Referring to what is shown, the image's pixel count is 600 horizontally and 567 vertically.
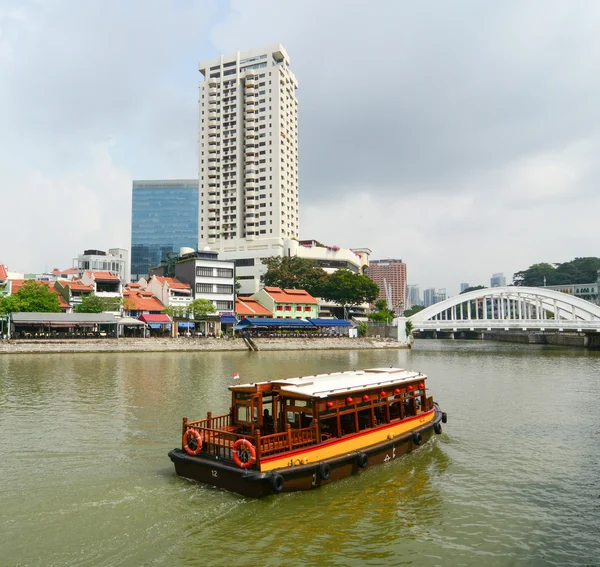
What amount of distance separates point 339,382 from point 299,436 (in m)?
2.57

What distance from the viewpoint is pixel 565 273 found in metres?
133

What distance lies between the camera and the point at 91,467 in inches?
523

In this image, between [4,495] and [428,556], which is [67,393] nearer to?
[4,495]

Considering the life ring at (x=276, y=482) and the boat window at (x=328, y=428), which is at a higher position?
the boat window at (x=328, y=428)

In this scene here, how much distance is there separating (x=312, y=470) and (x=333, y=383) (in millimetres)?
2889

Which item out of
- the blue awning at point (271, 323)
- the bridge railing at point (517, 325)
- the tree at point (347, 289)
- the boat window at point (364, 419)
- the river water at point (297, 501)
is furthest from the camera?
the tree at point (347, 289)

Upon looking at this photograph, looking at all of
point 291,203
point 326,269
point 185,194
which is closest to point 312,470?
point 326,269

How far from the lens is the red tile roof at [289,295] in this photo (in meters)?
74.2

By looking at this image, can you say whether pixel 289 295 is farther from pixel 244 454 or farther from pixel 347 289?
pixel 244 454

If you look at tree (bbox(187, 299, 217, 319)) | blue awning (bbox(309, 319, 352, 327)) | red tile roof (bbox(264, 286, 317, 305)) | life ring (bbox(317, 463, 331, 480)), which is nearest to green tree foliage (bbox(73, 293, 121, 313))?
tree (bbox(187, 299, 217, 319))

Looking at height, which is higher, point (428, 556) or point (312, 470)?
point (312, 470)

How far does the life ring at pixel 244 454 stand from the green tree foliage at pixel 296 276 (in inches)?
2753

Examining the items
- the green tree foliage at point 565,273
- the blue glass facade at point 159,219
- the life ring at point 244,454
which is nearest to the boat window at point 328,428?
the life ring at point 244,454

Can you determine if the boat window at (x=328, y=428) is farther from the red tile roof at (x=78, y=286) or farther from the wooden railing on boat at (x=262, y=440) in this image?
the red tile roof at (x=78, y=286)
